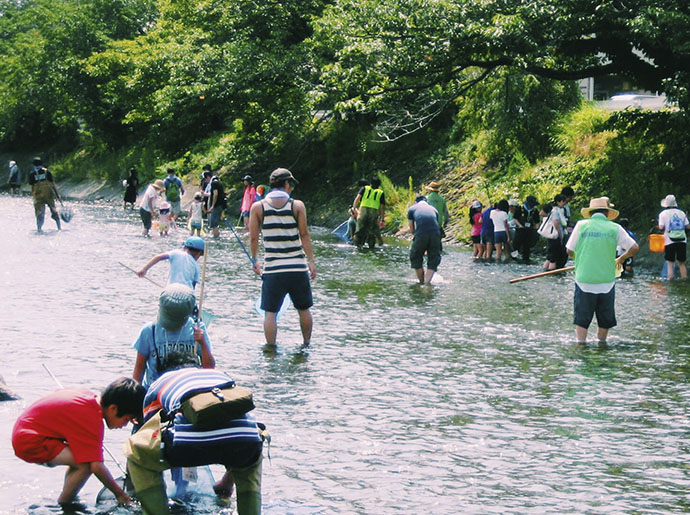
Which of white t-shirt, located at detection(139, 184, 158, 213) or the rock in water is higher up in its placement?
white t-shirt, located at detection(139, 184, 158, 213)

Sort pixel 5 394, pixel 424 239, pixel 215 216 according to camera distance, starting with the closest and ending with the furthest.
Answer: pixel 5 394 < pixel 424 239 < pixel 215 216

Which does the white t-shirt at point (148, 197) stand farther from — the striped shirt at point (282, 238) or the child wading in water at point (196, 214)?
the striped shirt at point (282, 238)

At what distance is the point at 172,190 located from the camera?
28688 millimetres

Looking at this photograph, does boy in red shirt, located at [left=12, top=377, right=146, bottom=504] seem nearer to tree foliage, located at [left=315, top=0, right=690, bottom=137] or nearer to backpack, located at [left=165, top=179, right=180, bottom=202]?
tree foliage, located at [left=315, top=0, right=690, bottom=137]

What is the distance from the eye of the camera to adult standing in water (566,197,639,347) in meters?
11.4

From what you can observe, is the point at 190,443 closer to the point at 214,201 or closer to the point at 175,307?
the point at 175,307

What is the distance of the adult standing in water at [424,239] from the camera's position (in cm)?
1717

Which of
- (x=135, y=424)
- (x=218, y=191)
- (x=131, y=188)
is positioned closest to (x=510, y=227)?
(x=218, y=191)

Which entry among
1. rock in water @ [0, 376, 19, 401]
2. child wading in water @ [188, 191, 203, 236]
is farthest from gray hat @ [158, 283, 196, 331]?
child wading in water @ [188, 191, 203, 236]

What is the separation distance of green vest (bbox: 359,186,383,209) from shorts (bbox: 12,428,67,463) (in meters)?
19.1

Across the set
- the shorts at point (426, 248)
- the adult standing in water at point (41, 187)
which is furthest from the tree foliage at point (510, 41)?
the adult standing in water at point (41, 187)

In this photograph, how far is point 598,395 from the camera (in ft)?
29.7

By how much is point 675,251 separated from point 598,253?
838cm

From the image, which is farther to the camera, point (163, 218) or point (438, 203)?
point (163, 218)
